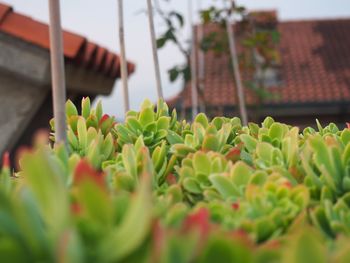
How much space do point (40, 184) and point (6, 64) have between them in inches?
129

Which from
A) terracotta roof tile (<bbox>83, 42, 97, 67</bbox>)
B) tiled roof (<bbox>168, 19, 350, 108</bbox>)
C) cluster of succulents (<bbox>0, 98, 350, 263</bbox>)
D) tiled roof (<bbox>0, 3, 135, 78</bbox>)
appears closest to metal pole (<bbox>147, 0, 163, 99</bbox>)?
cluster of succulents (<bbox>0, 98, 350, 263</bbox>)

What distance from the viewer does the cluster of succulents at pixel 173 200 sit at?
0.70 meters

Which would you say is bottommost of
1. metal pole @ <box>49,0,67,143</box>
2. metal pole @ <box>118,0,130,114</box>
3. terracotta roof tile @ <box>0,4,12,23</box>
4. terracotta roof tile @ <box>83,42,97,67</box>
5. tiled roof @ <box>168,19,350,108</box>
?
metal pole @ <box>49,0,67,143</box>

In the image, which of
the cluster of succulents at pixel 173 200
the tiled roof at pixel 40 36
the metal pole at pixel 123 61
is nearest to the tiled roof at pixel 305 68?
the tiled roof at pixel 40 36

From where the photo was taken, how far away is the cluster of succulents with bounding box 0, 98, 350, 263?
0.70m

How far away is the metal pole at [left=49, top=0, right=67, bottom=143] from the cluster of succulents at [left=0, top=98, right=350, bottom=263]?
0.27 ft

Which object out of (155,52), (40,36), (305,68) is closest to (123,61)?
(155,52)

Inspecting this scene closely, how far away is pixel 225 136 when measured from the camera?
5.05 ft

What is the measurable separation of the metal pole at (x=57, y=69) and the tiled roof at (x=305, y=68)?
9827 mm

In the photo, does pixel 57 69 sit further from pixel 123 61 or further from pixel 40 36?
pixel 40 36

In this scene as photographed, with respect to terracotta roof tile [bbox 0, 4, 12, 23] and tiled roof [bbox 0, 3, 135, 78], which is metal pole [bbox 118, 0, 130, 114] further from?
terracotta roof tile [bbox 0, 4, 12, 23]

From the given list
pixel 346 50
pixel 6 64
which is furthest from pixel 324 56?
pixel 6 64

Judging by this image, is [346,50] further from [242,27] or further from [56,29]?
[56,29]

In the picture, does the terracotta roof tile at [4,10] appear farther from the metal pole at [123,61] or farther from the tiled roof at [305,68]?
the tiled roof at [305,68]
